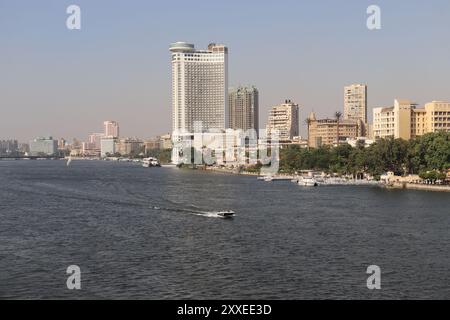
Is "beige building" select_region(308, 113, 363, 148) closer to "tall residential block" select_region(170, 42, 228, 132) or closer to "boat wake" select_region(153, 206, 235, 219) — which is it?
"tall residential block" select_region(170, 42, 228, 132)

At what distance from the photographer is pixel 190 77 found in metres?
102

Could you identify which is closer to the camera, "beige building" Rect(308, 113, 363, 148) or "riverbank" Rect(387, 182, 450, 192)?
"riverbank" Rect(387, 182, 450, 192)

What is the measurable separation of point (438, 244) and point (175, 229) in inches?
297

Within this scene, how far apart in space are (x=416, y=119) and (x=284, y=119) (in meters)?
43.7

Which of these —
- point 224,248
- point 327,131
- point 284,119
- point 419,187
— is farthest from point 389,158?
point 284,119

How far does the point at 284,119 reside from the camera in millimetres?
100250

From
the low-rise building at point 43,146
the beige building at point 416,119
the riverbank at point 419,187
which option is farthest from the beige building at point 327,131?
the low-rise building at point 43,146

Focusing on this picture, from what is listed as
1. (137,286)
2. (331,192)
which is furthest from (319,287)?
(331,192)

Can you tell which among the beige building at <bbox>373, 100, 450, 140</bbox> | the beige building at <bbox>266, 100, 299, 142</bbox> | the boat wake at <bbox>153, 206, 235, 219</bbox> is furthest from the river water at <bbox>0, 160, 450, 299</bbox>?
the beige building at <bbox>266, 100, 299, 142</bbox>

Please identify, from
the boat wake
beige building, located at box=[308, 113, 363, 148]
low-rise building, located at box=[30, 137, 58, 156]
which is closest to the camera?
the boat wake

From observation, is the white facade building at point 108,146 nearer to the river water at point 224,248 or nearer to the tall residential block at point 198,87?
the tall residential block at point 198,87

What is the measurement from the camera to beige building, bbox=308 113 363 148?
80.4 metres

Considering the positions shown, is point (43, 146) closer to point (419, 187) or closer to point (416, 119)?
point (416, 119)

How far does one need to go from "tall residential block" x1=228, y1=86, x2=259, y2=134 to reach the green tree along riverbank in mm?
58250
